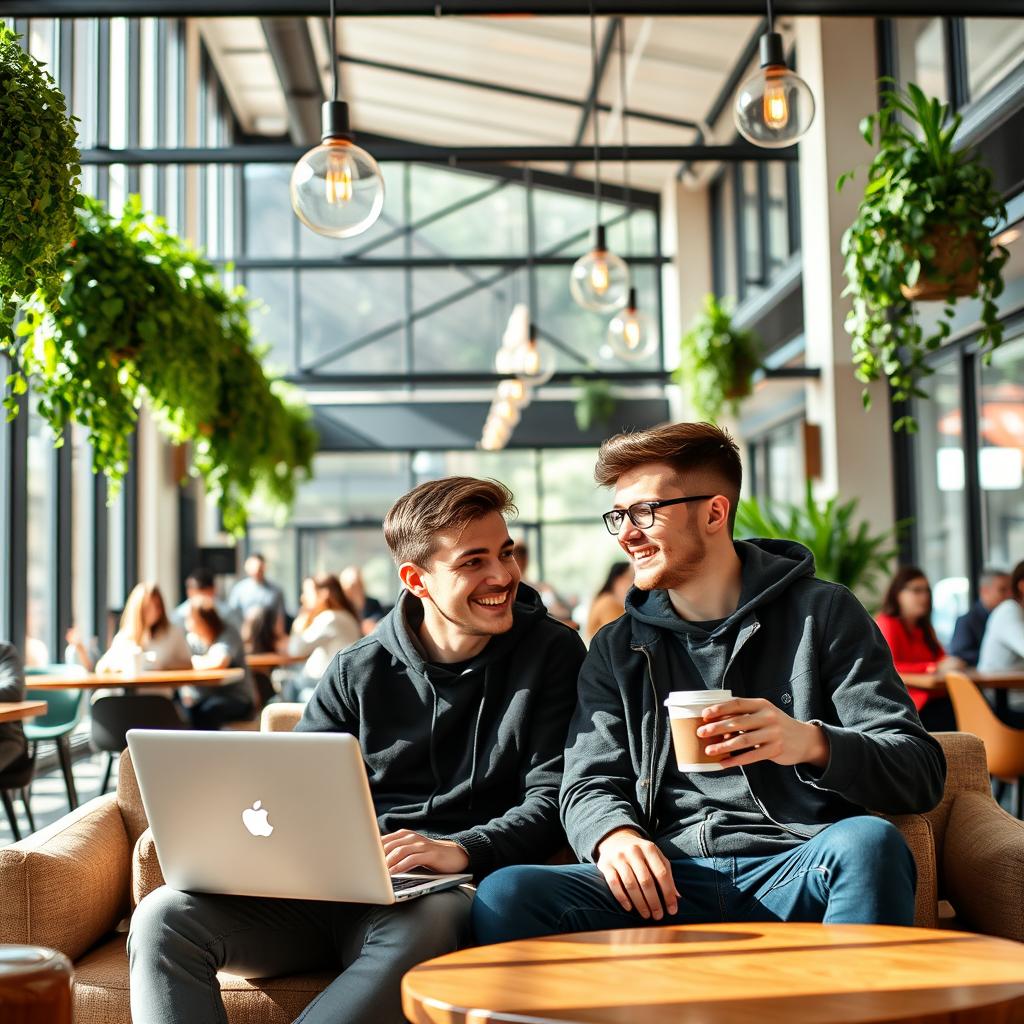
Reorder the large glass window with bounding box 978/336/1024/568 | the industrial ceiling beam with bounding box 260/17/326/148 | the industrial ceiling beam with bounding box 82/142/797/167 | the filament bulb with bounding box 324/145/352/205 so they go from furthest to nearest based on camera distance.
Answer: the industrial ceiling beam with bounding box 260/17/326/148
the large glass window with bounding box 978/336/1024/568
the industrial ceiling beam with bounding box 82/142/797/167
the filament bulb with bounding box 324/145/352/205

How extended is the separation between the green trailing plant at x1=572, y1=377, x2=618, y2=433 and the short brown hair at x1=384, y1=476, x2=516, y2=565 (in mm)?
11892

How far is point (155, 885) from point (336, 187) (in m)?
1.89

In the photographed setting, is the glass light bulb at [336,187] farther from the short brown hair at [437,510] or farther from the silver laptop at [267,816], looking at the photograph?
the silver laptop at [267,816]

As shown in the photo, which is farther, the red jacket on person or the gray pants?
the red jacket on person

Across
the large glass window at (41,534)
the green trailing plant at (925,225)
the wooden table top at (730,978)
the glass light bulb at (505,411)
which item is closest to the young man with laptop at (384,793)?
the wooden table top at (730,978)

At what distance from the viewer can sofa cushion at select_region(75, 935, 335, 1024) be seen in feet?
7.29

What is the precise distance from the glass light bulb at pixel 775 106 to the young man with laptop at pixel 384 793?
1567mm

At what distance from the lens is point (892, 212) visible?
15.0 ft

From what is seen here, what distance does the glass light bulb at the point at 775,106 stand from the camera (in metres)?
3.48

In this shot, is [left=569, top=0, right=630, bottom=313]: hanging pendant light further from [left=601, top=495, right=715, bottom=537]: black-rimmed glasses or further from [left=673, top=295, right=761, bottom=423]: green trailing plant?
[left=673, top=295, right=761, bottom=423]: green trailing plant

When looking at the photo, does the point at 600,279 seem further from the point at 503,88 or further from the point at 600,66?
the point at 503,88

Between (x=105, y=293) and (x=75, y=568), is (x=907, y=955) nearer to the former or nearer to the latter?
(x=105, y=293)

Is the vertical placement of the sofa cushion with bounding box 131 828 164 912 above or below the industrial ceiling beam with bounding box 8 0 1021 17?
below

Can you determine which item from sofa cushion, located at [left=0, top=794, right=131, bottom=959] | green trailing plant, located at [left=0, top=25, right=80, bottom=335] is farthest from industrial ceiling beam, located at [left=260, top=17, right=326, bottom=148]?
sofa cushion, located at [left=0, top=794, right=131, bottom=959]
